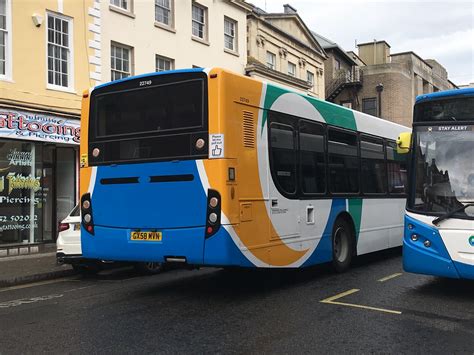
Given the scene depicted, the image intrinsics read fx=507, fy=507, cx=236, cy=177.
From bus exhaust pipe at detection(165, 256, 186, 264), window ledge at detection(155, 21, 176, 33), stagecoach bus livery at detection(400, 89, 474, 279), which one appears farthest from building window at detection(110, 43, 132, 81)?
stagecoach bus livery at detection(400, 89, 474, 279)

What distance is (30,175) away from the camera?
13.7 meters

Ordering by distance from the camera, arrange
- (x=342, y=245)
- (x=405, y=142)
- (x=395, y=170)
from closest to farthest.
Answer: (x=405, y=142)
(x=342, y=245)
(x=395, y=170)

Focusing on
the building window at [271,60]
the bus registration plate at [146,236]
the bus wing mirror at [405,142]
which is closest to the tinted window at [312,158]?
the bus wing mirror at [405,142]

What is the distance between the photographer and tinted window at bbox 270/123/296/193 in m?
7.34

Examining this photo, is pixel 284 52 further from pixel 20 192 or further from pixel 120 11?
pixel 20 192

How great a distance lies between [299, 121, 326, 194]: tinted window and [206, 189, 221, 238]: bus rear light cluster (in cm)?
198

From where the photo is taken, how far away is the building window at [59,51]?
46.4 ft

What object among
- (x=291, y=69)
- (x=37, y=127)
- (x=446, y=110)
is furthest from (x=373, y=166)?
(x=291, y=69)

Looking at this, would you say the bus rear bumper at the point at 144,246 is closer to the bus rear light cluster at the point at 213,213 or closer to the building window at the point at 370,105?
the bus rear light cluster at the point at 213,213

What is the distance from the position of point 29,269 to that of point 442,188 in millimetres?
8030

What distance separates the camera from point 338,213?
9031 mm

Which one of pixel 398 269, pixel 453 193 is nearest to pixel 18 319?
pixel 453 193

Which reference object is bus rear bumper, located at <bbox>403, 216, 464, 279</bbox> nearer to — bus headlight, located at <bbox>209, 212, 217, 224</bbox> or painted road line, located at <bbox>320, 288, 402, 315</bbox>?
painted road line, located at <bbox>320, 288, 402, 315</bbox>

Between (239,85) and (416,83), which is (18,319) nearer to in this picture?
(239,85)
